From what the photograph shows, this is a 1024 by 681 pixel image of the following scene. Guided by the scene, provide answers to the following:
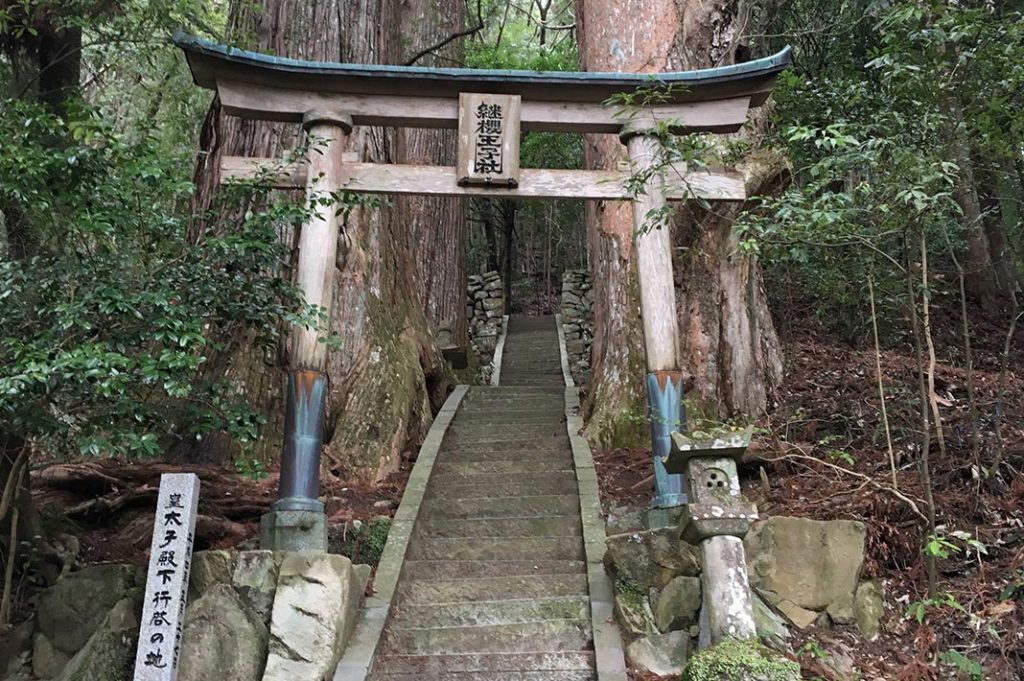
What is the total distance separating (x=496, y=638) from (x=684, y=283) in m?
4.05

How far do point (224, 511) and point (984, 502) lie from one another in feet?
18.0

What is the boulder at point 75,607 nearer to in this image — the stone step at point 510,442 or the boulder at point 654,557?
the boulder at point 654,557

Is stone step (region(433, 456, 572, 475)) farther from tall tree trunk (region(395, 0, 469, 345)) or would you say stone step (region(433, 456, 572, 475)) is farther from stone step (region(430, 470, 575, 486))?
tall tree trunk (region(395, 0, 469, 345))

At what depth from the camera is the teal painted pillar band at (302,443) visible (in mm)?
5109

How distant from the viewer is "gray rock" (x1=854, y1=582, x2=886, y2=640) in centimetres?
498

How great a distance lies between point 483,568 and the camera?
18.6 feet

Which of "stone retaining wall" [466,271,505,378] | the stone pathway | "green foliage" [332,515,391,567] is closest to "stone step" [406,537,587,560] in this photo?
the stone pathway

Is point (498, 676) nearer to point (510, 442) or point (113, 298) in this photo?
point (113, 298)

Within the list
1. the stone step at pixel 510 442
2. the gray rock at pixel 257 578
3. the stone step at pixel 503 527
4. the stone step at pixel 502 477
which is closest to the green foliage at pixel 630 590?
the stone step at pixel 503 527

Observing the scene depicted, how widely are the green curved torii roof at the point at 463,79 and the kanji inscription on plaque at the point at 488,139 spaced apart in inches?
4.2

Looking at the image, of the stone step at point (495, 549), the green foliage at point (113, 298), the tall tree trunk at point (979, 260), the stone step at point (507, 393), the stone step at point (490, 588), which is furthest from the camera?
the tall tree trunk at point (979, 260)

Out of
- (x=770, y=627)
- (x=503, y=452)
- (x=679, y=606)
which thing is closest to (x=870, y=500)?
(x=770, y=627)

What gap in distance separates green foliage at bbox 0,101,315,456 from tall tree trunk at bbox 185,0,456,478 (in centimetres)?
205

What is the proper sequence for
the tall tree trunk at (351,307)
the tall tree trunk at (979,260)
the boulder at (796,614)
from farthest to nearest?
1. the tall tree trunk at (979,260)
2. the tall tree trunk at (351,307)
3. the boulder at (796,614)
